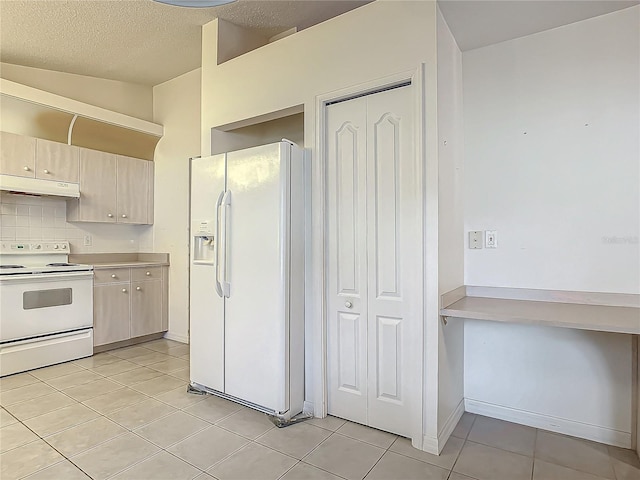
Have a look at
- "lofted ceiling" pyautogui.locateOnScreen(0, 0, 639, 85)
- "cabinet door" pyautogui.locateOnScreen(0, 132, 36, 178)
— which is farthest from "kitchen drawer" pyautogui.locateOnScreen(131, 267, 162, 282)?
"lofted ceiling" pyautogui.locateOnScreen(0, 0, 639, 85)

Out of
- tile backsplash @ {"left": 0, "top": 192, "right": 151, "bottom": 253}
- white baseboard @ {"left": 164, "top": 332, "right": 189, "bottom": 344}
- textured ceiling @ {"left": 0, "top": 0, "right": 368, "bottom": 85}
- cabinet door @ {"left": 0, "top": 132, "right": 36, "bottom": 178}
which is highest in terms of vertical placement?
textured ceiling @ {"left": 0, "top": 0, "right": 368, "bottom": 85}

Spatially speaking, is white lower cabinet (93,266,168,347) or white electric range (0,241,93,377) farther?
white lower cabinet (93,266,168,347)

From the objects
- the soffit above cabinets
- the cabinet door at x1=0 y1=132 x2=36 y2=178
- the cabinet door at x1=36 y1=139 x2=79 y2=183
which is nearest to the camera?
the cabinet door at x1=0 y1=132 x2=36 y2=178

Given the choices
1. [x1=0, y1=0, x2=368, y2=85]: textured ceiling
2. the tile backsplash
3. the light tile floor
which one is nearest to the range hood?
the tile backsplash

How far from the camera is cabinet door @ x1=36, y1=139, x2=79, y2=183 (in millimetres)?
3631

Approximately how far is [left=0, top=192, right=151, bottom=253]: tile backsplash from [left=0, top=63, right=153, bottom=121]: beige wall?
1160mm

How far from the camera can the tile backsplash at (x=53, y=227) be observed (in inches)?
146

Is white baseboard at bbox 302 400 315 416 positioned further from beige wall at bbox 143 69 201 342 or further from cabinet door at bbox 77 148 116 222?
cabinet door at bbox 77 148 116 222

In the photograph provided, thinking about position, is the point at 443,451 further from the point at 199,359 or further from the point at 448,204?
the point at 199,359

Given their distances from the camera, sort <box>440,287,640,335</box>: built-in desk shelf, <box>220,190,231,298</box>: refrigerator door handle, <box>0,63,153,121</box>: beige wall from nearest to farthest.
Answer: <box>440,287,640,335</box>: built-in desk shelf
<box>220,190,231,298</box>: refrigerator door handle
<box>0,63,153,121</box>: beige wall

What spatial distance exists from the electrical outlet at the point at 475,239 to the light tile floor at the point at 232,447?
116 cm

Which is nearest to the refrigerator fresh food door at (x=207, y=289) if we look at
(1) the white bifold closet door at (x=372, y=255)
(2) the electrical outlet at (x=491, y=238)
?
(1) the white bifold closet door at (x=372, y=255)

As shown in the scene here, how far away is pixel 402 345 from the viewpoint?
7.39 feet

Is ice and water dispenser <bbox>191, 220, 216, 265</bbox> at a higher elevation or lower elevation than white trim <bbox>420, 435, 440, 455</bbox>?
higher
